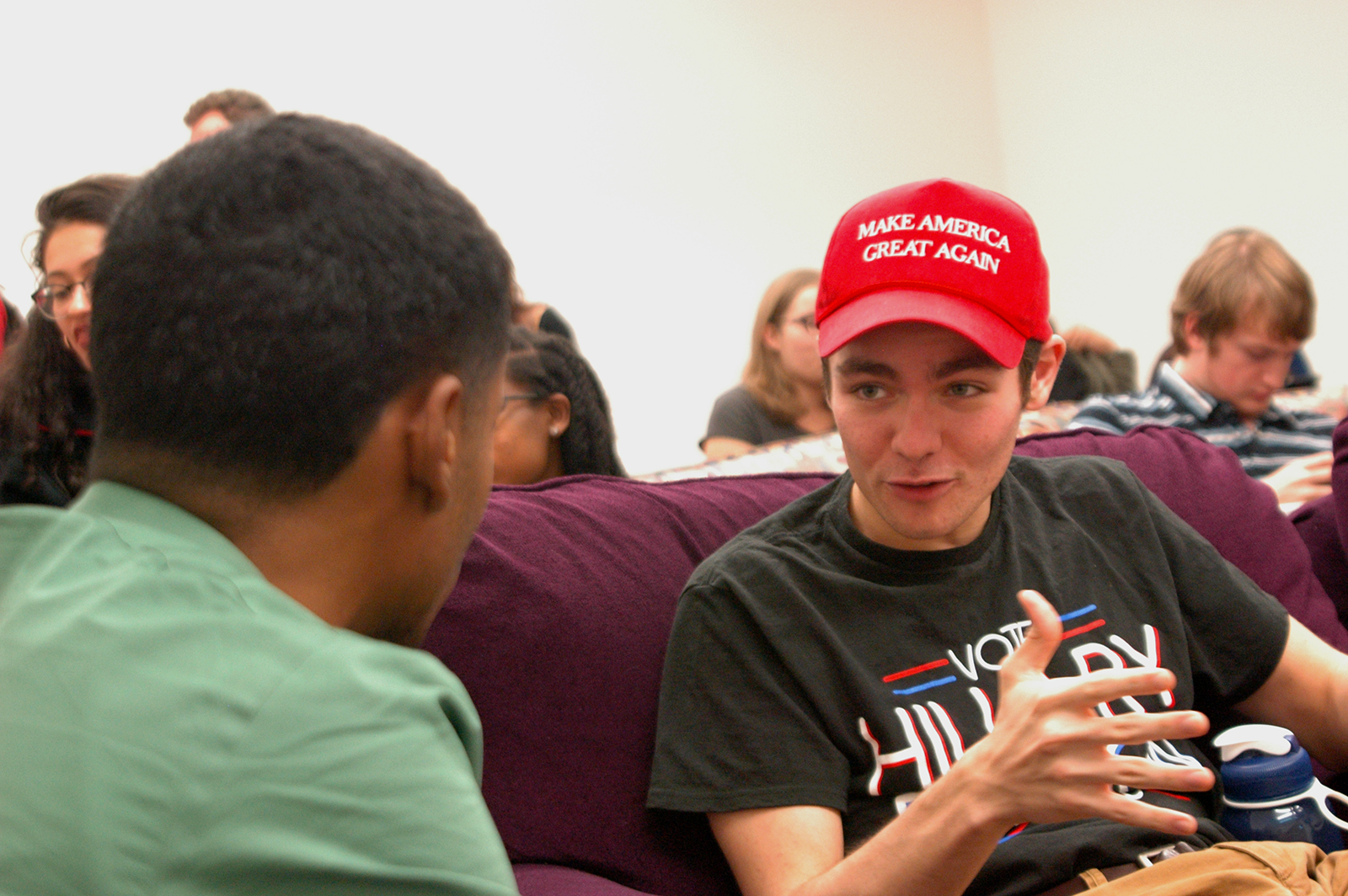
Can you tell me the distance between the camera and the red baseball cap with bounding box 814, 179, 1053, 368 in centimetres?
118

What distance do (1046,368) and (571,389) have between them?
0.93 meters

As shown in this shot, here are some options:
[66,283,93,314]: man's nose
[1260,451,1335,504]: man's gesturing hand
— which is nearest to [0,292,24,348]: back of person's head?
[66,283,93,314]: man's nose

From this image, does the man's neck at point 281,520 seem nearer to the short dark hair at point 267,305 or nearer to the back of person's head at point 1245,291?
the short dark hair at point 267,305

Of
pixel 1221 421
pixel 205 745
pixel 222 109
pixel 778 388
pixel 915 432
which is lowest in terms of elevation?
pixel 1221 421

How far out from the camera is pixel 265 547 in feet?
1.96

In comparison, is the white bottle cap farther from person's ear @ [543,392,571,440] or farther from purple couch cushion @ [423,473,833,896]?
person's ear @ [543,392,571,440]

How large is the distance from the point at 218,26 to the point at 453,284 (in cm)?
357

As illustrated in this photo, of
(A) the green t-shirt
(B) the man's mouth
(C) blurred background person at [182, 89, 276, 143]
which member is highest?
(C) blurred background person at [182, 89, 276, 143]

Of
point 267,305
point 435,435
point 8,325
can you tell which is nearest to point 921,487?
point 435,435

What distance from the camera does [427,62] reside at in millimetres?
4047

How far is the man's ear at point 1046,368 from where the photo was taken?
133 cm

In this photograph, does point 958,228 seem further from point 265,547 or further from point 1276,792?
point 265,547

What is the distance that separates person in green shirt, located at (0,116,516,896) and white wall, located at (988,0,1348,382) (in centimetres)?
448

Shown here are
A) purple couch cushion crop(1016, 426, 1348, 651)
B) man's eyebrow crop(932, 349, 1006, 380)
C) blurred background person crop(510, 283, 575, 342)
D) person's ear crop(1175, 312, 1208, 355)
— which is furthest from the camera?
person's ear crop(1175, 312, 1208, 355)
